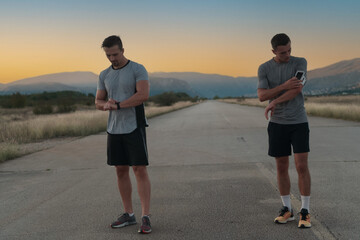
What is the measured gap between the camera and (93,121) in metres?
18.6

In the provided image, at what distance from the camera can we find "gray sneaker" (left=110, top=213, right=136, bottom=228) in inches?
155

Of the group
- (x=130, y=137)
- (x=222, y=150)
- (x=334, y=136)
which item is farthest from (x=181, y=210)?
(x=334, y=136)

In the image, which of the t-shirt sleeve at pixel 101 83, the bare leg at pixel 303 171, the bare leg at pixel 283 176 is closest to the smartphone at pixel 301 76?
the bare leg at pixel 303 171

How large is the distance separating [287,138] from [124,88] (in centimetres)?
193

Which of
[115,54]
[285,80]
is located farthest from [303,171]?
[115,54]

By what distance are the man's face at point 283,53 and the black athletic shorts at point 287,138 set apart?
736mm

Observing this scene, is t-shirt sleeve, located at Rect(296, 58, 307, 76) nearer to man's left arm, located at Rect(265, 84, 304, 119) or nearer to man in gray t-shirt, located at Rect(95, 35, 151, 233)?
man's left arm, located at Rect(265, 84, 304, 119)

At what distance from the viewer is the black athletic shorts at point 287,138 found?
12.3ft

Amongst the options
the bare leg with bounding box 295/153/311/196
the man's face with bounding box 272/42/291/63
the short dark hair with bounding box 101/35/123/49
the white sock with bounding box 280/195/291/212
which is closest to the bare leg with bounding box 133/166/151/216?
the short dark hair with bounding box 101/35/123/49

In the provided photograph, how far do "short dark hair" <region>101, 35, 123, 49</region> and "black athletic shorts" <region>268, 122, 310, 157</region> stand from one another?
1.98 metres

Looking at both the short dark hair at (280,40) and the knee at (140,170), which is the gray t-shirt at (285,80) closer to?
the short dark hair at (280,40)

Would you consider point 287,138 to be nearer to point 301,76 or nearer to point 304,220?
point 301,76

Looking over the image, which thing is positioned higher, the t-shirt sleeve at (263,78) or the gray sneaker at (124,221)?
the t-shirt sleeve at (263,78)

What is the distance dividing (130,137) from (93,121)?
606 inches
